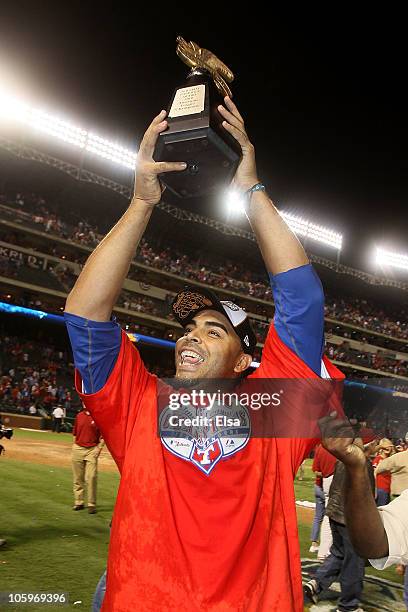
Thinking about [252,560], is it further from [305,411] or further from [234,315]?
[234,315]

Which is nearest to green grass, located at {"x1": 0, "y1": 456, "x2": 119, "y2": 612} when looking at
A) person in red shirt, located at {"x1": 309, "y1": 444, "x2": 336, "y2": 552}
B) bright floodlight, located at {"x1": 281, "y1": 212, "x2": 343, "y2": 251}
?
person in red shirt, located at {"x1": 309, "y1": 444, "x2": 336, "y2": 552}

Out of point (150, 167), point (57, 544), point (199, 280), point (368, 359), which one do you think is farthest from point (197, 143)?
point (368, 359)

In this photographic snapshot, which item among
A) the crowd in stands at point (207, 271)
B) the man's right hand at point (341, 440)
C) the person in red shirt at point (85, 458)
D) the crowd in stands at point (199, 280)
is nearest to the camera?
the man's right hand at point (341, 440)

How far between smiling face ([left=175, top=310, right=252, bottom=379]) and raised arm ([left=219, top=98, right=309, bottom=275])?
1.40 ft

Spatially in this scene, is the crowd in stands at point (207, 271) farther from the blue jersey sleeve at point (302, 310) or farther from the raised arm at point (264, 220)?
the blue jersey sleeve at point (302, 310)

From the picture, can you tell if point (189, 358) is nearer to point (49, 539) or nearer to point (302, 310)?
point (302, 310)

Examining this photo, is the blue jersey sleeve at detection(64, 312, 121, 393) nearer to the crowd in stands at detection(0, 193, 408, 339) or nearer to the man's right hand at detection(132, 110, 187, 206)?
the man's right hand at detection(132, 110, 187, 206)

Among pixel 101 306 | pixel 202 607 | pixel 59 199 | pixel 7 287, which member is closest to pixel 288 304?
pixel 101 306

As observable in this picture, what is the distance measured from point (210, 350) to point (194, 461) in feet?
1.54

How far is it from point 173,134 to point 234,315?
83 centimetres

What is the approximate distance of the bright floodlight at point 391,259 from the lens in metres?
47.9

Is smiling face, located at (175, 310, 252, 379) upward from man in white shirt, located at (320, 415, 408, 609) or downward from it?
upward

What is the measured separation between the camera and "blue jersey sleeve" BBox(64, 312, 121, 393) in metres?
1.72

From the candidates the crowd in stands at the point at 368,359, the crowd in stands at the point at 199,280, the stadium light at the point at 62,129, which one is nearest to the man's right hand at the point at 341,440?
the crowd in stands at the point at 199,280
